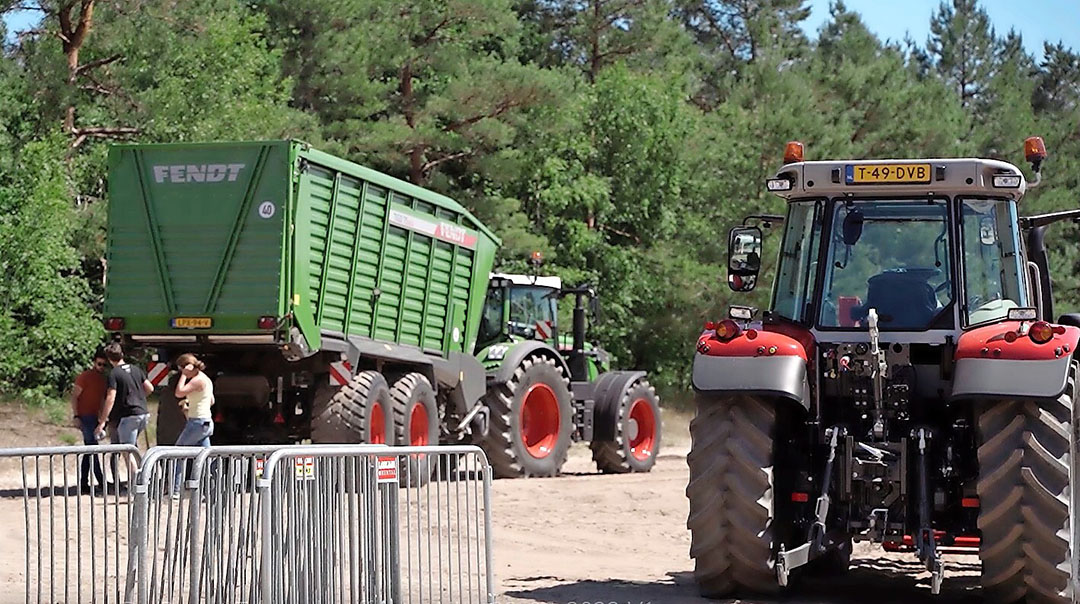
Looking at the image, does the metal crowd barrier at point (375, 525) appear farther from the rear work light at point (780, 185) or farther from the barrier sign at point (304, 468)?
the rear work light at point (780, 185)

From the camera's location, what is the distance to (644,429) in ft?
72.8

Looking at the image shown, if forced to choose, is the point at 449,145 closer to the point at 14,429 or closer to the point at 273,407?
the point at 14,429

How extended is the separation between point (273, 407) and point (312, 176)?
251cm

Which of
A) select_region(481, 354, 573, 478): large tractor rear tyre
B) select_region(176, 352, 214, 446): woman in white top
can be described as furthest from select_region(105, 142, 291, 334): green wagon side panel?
select_region(481, 354, 573, 478): large tractor rear tyre

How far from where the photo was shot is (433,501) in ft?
29.7

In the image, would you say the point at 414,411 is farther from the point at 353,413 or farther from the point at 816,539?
the point at 816,539

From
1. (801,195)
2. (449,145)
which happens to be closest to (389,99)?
(449,145)

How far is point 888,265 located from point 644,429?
1279 centimetres

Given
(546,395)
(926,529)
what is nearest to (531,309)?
(546,395)

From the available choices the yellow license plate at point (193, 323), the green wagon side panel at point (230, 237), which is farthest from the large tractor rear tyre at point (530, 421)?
the yellow license plate at point (193, 323)

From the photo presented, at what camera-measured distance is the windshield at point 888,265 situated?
31.0ft

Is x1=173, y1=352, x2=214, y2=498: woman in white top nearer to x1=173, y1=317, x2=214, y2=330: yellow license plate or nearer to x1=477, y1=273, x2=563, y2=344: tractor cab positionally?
x1=173, y1=317, x2=214, y2=330: yellow license plate

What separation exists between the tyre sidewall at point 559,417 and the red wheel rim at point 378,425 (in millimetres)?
2975

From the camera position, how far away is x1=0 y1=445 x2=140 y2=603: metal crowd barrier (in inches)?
A: 327
